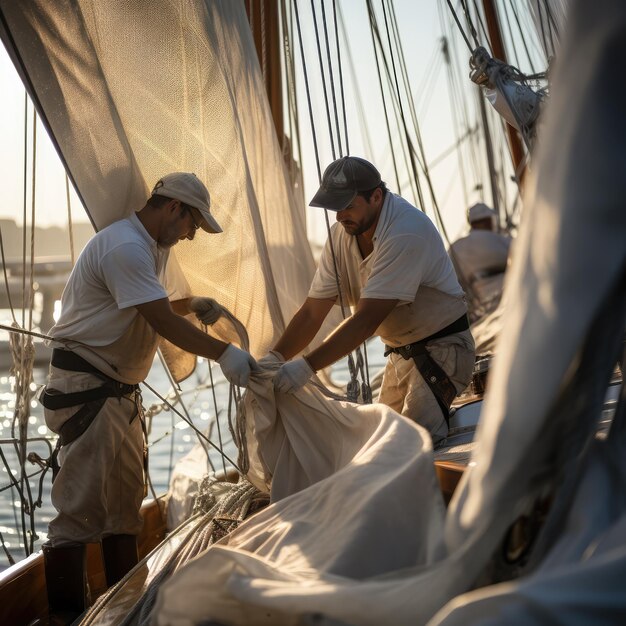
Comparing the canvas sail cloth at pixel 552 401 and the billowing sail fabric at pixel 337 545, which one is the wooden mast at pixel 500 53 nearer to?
the billowing sail fabric at pixel 337 545

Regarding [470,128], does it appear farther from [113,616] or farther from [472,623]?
[472,623]

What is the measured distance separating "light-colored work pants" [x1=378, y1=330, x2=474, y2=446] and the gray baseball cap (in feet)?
2.09

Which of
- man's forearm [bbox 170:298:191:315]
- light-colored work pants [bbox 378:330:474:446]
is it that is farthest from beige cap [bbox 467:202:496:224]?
man's forearm [bbox 170:298:191:315]

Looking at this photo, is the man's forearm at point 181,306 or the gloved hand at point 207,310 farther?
the man's forearm at point 181,306

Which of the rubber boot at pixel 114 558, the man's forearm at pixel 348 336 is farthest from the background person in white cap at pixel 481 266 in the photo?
the rubber boot at pixel 114 558

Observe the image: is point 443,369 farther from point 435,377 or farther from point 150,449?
point 150,449

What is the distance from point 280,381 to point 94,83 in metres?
1.39

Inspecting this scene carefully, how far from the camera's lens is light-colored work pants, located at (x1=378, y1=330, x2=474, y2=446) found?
3.24 m

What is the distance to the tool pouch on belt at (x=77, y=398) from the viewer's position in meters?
3.00

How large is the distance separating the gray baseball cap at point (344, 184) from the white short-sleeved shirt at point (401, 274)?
0.36 feet

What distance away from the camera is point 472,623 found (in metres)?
1.19

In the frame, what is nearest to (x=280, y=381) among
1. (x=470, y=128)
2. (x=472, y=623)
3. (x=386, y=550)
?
(x=386, y=550)

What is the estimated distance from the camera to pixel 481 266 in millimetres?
8797

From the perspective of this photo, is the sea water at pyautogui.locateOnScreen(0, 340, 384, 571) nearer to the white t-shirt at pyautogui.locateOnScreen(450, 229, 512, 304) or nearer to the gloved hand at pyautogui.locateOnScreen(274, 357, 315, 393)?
the gloved hand at pyautogui.locateOnScreen(274, 357, 315, 393)
